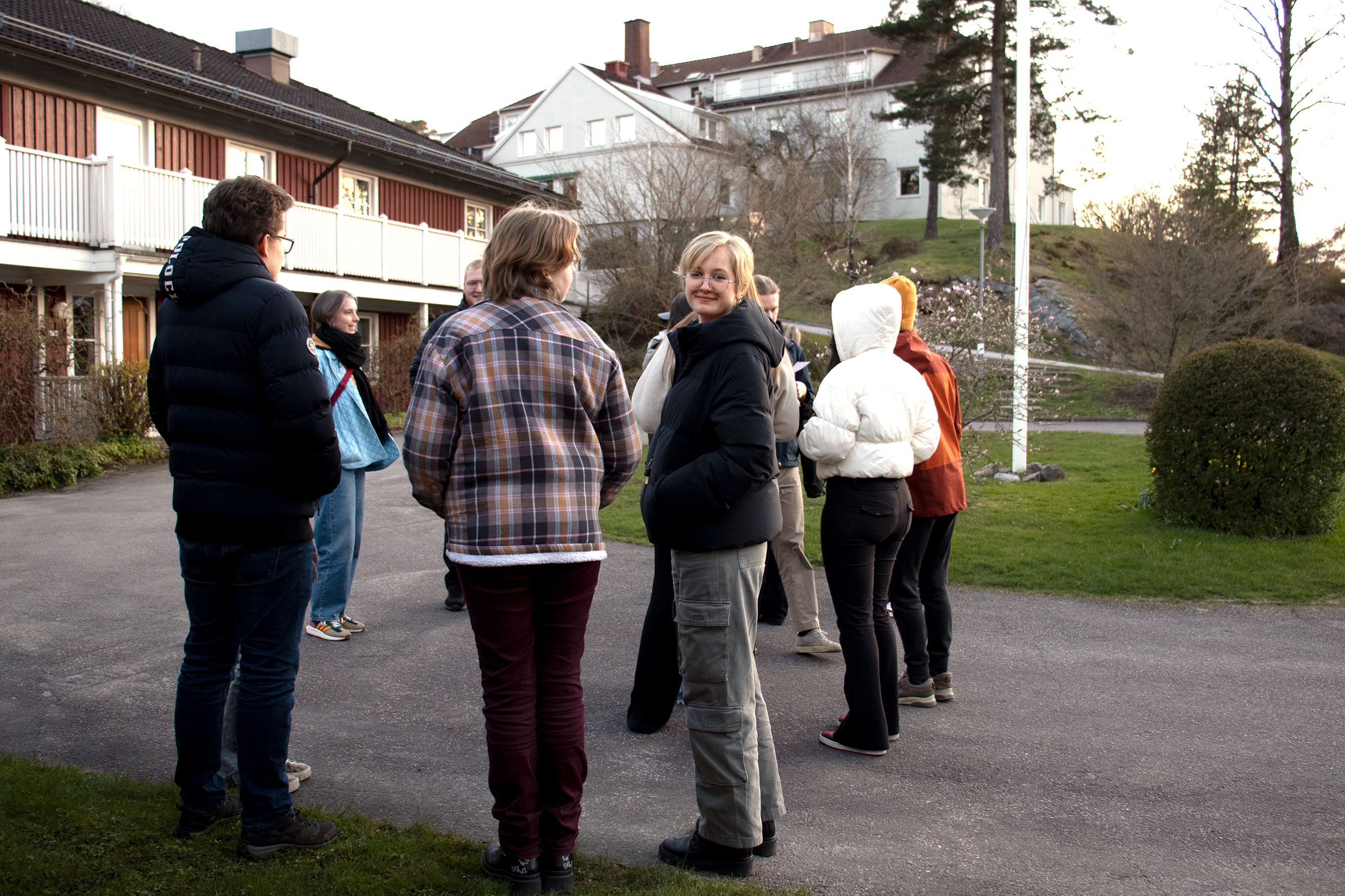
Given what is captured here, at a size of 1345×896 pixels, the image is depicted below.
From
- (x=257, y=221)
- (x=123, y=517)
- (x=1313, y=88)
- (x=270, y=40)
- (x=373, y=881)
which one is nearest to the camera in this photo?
(x=373, y=881)

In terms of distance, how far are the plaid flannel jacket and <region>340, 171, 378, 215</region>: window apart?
21652 millimetres

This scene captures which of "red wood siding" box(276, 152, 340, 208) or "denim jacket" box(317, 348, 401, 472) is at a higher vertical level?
"red wood siding" box(276, 152, 340, 208)

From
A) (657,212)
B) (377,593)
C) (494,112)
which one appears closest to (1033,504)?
(377,593)

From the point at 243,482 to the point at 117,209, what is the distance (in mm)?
15199

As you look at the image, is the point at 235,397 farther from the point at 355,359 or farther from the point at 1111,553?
the point at 1111,553

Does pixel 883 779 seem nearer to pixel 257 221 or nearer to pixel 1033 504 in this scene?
pixel 257 221

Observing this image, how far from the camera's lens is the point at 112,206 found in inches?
620

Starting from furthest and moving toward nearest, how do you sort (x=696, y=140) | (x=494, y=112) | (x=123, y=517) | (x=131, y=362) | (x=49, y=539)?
(x=494, y=112), (x=696, y=140), (x=131, y=362), (x=123, y=517), (x=49, y=539)

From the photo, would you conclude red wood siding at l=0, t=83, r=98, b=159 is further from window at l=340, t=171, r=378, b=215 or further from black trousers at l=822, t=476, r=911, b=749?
black trousers at l=822, t=476, r=911, b=749

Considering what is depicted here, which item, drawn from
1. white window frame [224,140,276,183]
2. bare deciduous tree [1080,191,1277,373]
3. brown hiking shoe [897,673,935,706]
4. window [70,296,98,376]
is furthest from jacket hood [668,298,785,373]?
bare deciduous tree [1080,191,1277,373]

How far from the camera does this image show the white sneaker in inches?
219

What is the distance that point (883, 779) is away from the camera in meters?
3.99

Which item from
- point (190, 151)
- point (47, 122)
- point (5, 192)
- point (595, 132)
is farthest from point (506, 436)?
point (595, 132)

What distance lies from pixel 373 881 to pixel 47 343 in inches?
471
